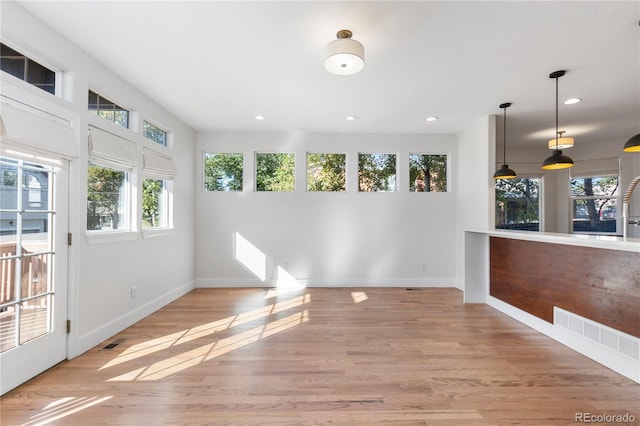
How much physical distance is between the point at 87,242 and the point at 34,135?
1.02m

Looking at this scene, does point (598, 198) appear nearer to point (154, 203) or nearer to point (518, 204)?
point (518, 204)

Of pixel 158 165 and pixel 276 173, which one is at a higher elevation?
pixel 276 173

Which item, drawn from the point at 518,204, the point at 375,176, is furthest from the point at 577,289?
the point at 518,204

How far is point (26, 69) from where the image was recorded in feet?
6.97

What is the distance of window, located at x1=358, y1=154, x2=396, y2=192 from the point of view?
5.23 meters

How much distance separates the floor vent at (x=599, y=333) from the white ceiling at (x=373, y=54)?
8.03 feet

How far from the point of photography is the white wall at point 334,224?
5051 mm

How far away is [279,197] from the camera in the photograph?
5102 mm

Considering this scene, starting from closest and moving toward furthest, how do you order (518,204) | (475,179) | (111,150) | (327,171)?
1. (111,150)
2. (475,179)
3. (327,171)
4. (518,204)

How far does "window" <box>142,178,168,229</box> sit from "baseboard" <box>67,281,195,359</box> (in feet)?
3.34

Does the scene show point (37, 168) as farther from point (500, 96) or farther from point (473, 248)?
point (473, 248)

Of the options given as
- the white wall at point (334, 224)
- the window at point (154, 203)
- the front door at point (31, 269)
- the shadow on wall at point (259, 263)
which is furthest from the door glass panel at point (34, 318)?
the shadow on wall at point (259, 263)

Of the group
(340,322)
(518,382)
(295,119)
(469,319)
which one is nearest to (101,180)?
(295,119)

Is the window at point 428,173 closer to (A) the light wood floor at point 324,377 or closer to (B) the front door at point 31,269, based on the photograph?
(A) the light wood floor at point 324,377
